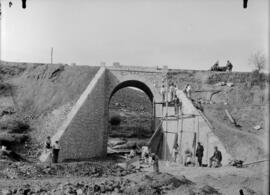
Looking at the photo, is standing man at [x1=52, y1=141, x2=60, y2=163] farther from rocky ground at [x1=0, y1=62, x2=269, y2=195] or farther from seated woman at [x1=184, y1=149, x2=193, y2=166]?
seated woman at [x1=184, y1=149, x2=193, y2=166]

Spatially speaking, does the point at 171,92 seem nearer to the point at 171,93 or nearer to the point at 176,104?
the point at 171,93

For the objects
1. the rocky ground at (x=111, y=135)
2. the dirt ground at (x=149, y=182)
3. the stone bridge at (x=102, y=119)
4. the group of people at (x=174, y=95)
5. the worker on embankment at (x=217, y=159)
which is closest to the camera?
the dirt ground at (x=149, y=182)

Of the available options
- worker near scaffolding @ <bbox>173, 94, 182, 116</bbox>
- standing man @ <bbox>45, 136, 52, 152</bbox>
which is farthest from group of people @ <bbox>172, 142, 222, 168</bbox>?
standing man @ <bbox>45, 136, 52, 152</bbox>

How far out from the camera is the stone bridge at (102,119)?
2259 centimetres

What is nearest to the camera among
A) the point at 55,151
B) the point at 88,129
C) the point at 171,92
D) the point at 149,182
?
the point at 149,182

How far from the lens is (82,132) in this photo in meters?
24.2

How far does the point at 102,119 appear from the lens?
2752 cm

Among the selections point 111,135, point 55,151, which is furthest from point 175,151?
point 111,135

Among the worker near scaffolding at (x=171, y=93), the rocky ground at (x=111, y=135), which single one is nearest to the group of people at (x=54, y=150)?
the rocky ground at (x=111, y=135)

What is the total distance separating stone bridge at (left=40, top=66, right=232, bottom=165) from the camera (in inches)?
890

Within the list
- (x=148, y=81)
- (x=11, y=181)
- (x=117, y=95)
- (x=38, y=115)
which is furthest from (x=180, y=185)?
(x=117, y=95)

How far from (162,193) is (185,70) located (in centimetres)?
1910

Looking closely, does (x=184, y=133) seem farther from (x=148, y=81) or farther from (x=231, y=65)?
(x=231, y=65)

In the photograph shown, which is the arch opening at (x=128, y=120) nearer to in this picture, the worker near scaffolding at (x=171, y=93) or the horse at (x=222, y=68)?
the worker near scaffolding at (x=171, y=93)
